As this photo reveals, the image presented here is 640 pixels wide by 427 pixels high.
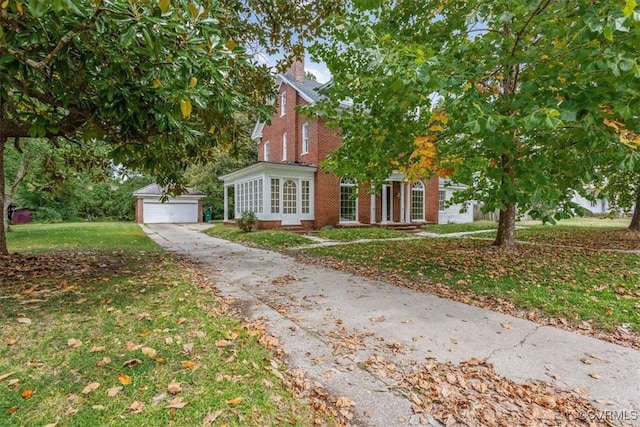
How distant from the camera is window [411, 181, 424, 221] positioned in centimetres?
2077

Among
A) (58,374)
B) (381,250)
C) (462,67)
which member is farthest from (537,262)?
(58,374)

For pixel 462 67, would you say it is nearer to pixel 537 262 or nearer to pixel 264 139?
pixel 537 262

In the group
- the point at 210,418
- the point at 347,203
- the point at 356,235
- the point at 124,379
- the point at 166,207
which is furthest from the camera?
the point at 166,207

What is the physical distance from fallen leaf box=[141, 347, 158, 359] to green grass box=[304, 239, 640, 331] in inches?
191

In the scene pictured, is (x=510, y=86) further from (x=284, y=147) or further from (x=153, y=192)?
(x=153, y=192)

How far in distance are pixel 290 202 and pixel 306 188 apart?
3.64 ft

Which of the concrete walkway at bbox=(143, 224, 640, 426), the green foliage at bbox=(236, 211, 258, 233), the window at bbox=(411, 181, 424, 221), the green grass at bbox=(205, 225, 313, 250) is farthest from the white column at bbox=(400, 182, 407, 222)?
the concrete walkway at bbox=(143, 224, 640, 426)

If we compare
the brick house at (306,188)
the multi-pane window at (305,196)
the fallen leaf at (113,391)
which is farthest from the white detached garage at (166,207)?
the fallen leaf at (113,391)

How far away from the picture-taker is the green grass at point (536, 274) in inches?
192

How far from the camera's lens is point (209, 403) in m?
2.45

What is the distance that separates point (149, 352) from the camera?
3152mm

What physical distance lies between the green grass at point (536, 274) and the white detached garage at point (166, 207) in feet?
74.2

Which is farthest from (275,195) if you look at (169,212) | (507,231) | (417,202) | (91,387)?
(169,212)

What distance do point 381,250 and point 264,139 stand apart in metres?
14.8
